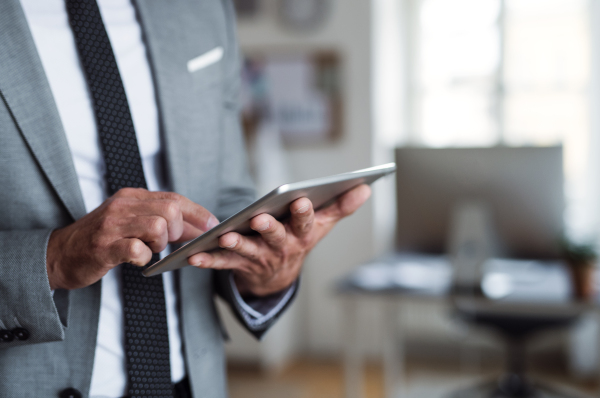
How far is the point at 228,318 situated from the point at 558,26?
2.76 metres

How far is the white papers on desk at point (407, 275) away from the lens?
224 centimetres

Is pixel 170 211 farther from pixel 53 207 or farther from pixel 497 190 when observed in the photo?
pixel 497 190

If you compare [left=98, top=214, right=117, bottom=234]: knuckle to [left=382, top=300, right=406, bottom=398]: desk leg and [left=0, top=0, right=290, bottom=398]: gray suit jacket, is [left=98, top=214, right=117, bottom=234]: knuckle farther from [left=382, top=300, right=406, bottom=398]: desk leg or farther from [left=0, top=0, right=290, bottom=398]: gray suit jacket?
[left=382, top=300, right=406, bottom=398]: desk leg

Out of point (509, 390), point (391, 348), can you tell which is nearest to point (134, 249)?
point (391, 348)

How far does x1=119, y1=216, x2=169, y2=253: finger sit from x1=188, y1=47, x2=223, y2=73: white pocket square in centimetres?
35

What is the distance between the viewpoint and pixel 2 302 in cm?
64

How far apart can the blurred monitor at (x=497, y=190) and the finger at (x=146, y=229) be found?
1599 mm

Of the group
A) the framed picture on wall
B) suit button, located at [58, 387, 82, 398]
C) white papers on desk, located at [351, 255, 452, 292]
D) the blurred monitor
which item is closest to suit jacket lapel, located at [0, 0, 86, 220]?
suit button, located at [58, 387, 82, 398]

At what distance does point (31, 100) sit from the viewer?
67 centimetres

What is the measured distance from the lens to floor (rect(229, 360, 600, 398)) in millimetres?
3051

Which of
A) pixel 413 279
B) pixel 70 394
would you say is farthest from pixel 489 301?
pixel 70 394

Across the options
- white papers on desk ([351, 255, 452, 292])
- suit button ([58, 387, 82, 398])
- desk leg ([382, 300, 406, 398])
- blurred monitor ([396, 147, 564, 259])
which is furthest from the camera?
desk leg ([382, 300, 406, 398])

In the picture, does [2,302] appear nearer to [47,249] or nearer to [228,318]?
[47,249]

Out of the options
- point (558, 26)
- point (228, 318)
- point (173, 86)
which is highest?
point (558, 26)
